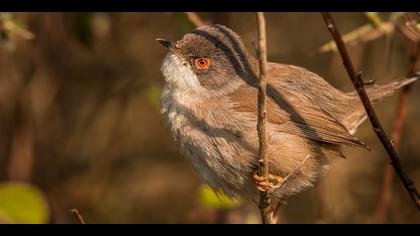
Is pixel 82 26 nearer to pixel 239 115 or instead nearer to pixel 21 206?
pixel 239 115

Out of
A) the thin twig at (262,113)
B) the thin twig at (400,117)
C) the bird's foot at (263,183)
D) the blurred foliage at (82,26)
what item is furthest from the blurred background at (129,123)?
the thin twig at (262,113)

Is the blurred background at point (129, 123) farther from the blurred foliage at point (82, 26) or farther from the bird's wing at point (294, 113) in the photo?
the bird's wing at point (294, 113)

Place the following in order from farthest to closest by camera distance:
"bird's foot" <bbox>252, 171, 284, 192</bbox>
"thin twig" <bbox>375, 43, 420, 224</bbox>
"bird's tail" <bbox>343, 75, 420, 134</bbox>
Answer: "thin twig" <bbox>375, 43, 420, 224</bbox>
"bird's tail" <bbox>343, 75, 420, 134</bbox>
"bird's foot" <bbox>252, 171, 284, 192</bbox>

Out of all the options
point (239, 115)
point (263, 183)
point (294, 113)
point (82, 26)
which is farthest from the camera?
point (82, 26)

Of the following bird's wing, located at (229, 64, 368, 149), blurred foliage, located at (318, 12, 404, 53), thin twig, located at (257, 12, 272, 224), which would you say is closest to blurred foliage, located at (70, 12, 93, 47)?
bird's wing, located at (229, 64, 368, 149)

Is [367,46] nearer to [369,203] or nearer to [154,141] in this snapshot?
[369,203]

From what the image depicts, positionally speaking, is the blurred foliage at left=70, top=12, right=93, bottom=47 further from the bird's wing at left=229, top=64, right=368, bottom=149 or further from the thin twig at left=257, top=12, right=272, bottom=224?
the thin twig at left=257, top=12, right=272, bottom=224

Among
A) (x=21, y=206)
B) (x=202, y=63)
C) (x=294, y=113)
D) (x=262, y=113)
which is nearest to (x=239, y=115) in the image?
(x=294, y=113)
